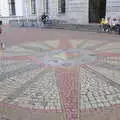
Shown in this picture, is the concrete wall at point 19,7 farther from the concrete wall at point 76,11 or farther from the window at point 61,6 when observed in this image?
the concrete wall at point 76,11

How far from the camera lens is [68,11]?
→ 23.8 m

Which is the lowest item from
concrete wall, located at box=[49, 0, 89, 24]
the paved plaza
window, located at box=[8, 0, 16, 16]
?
the paved plaza

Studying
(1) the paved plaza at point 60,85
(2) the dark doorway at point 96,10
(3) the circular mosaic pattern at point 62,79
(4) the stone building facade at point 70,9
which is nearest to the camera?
(1) the paved plaza at point 60,85

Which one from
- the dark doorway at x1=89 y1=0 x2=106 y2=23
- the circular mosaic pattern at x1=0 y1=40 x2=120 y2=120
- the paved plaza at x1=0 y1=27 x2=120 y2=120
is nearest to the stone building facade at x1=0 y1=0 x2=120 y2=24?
the dark doorway at x1=89 y1=0 x2=106 y2=23

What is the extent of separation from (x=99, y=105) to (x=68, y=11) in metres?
19.2

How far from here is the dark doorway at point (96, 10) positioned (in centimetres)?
2395

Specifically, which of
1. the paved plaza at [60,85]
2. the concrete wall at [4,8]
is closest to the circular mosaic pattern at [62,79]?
the paved plaza at [60,85]

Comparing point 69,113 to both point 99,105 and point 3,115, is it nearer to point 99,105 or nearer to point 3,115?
point 99,105

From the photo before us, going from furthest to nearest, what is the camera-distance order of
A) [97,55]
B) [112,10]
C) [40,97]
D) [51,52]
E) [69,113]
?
[112,10] → [51,52] → [97,55] → [40,97] → [69,113]

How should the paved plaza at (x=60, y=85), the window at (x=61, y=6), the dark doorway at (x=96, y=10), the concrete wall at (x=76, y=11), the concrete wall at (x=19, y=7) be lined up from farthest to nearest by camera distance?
the concrete wall at (x=19, y=7) < the window at (x=61, y=6) < the dark doorway at (x=96, y=10) < the concrete wall at (x=76, y=11) < the paved plaza at (x=60, y=85)

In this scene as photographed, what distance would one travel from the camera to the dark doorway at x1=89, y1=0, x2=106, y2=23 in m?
24.0

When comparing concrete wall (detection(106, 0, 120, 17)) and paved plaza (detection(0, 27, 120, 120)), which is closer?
paved plaza (detection(0, 27, 120, 120))

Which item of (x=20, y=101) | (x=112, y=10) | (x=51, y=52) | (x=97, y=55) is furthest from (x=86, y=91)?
(x=112, y=10)

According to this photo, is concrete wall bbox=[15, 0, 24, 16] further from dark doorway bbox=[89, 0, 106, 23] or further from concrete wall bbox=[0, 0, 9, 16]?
dark doorway bbox=[89, 0, 106, 23]
